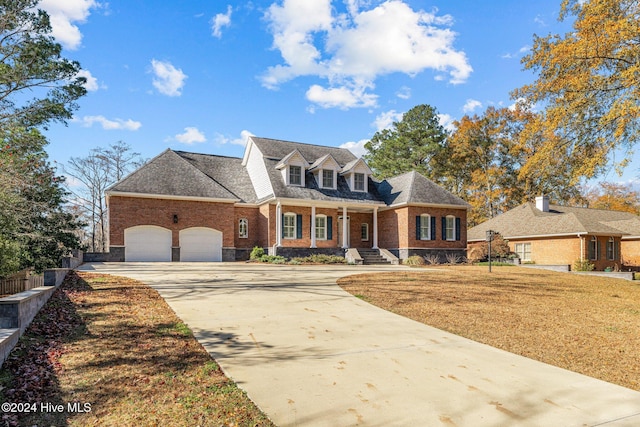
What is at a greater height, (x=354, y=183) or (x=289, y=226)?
(x=354, y=183)

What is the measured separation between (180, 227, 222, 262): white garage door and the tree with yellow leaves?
17402 mm

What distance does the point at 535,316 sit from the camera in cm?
887

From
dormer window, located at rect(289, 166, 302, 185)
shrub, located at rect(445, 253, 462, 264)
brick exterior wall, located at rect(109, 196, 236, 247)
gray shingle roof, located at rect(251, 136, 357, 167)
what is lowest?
shrub, located at rect(445, 253, 462, 264)

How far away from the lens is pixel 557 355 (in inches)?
244

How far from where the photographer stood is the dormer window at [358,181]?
27672 millimetres

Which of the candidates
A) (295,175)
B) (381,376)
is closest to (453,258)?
(295,175)

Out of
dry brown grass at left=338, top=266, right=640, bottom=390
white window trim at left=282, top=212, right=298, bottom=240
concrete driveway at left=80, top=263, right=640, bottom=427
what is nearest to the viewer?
concrete driveway at left=80, top=263, right=640, bottom=427

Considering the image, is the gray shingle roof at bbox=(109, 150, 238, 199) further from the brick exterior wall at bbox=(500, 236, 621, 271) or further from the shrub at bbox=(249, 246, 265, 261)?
the brick exterior wall at bbox=(500, 236, 621, 271)

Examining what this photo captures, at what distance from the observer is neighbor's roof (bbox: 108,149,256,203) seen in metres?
22.4

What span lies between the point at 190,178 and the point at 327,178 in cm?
901

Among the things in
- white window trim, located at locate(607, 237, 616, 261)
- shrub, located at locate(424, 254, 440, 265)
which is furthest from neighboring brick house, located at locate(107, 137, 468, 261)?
white window trim, located at locate(607, 237, 616, 261)

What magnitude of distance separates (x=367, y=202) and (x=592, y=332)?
1928 cm

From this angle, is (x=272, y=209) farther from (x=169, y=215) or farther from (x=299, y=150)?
(x=299, y=150)

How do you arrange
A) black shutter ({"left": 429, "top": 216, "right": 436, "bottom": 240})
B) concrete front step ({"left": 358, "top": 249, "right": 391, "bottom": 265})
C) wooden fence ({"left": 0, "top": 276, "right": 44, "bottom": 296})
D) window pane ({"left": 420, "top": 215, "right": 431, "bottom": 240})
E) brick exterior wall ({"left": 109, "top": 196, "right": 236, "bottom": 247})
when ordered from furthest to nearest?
black shutter ({"left": 429, "top": 216, "right": 436, "bottom": 240}) → window pane ({"left": 420, "top": 215, "right": 431, "bottom": 240}) → concrete front step ({"left": 358, "top": 249, "right": 391, "bottom": 265}) → brick exterior wall ({"left": 109, "top": 196, "right": 236, "bottom": 247}) → wooden fence ({"left": 0, "top": 276, "right": 44, "bottom": 296})
